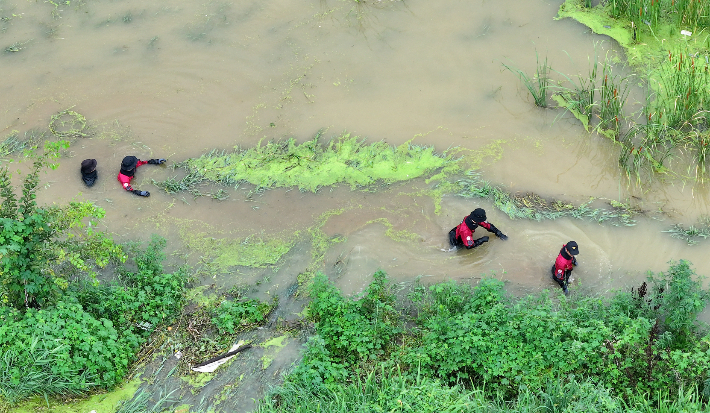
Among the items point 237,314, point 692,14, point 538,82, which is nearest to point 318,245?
point 237,314

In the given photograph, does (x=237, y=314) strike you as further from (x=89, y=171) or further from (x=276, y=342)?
(x=89, y=171)

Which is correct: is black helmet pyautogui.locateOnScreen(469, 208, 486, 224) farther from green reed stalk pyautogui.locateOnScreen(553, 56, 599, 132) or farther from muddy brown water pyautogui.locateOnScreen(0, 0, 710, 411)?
green reed stalk pyautogui.locateOnScreen(553, 56, 599, 132)

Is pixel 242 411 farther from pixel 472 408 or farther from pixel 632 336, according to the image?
pixel 632 336

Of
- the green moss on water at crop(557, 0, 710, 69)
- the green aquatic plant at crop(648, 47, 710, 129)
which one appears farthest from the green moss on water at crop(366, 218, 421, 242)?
the green moss on water at crop(557, 0, 710, 69)

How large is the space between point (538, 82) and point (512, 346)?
4016 mm

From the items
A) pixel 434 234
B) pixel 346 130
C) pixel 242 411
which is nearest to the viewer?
pixel 242 411

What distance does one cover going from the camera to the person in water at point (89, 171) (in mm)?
6984

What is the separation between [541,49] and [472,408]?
17.2 feet

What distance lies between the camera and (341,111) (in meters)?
7.81

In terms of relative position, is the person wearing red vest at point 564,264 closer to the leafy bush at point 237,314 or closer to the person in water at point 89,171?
the leafy bush at point 237,314

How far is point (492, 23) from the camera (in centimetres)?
860

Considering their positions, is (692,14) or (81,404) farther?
(692,14)

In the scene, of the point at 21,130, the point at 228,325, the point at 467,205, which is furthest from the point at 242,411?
the point at 21,130

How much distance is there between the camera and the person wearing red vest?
5.58 meters
